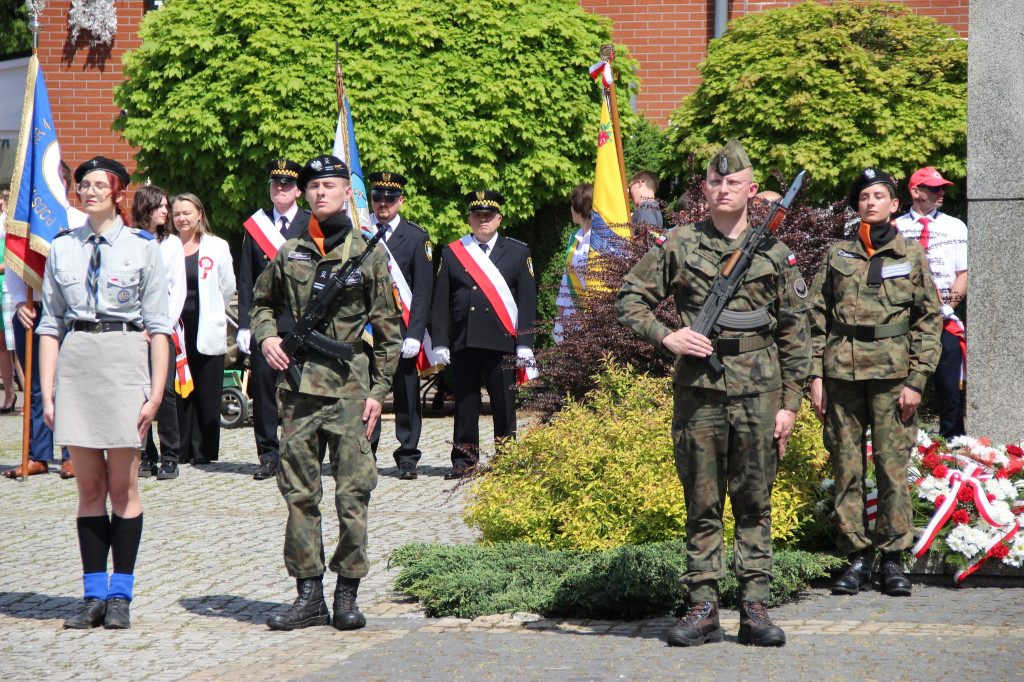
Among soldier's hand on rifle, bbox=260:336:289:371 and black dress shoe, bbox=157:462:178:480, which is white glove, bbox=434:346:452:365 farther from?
soldier's hand on rifle, bbox=260:336:289:371

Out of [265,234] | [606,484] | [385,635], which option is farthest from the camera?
[265,234]

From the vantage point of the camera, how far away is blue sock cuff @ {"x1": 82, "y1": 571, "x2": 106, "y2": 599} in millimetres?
5562

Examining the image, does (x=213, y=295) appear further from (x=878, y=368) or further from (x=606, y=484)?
(x=878, y=368)

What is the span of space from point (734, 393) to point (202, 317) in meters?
5.89

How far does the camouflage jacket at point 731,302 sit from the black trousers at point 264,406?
4681mm

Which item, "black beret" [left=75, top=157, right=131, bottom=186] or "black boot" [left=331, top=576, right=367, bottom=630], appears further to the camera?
"black beret" [left=75, top=157, right=131, bottom=186]

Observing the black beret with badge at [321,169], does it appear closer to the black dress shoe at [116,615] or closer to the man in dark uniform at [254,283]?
the black dress shoe at [116,615]

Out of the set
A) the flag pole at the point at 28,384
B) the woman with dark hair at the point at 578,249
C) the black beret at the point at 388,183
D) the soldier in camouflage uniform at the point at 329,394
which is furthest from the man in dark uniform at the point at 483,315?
the soldier in camouflage uniform at the point at 329,394

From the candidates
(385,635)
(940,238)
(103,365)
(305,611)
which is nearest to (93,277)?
(103,365)

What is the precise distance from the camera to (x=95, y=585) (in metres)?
5.57

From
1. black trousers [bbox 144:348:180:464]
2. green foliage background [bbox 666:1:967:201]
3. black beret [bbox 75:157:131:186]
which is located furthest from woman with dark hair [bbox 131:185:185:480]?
green foliage background [bbox 666:1:967:201]

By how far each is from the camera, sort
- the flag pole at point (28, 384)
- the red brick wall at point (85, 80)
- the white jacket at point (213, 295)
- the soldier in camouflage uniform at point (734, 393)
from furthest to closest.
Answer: the red brick wall at point (85, 80), the white jacket at point (213, 295), the flag pole at point (28, 384), the soldier in camouflage uniform at point (734, 393)

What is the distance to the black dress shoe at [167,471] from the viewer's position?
373 inches

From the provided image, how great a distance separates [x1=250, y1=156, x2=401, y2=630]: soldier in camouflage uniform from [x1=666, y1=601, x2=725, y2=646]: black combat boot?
4.80 ft
